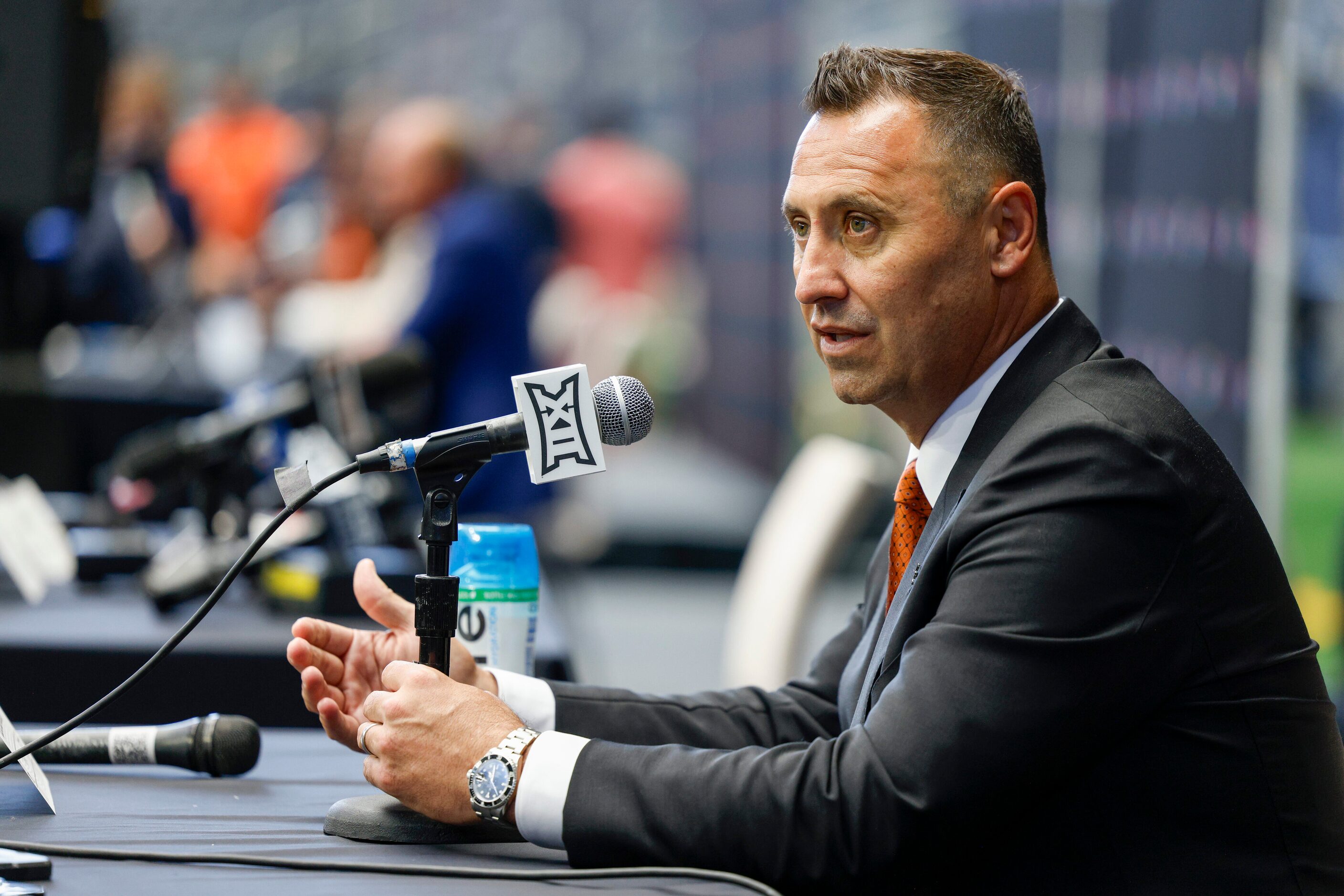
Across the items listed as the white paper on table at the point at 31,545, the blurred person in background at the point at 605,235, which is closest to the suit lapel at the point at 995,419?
the white paper on table at the point at 31,545

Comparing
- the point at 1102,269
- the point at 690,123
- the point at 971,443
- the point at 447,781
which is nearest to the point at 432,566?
the point at 447,781

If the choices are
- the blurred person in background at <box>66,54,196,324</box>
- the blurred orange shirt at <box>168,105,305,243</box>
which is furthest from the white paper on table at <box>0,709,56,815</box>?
the blurred orange shirt at <box>168,105,305,243</box>

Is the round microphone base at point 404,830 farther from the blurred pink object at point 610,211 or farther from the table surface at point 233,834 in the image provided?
the blurred pink object at point 610,211

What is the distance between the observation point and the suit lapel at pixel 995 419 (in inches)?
52.0

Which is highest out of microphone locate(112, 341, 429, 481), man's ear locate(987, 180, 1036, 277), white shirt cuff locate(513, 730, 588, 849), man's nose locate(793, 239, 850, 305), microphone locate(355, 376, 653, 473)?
man's ear locate(987, 180, 1036, 277)

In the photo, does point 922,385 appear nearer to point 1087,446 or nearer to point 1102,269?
point 1087,446

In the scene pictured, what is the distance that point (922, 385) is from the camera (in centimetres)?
146

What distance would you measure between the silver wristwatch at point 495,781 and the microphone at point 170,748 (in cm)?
41

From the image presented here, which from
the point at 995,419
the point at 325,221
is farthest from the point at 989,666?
the point at 325,221

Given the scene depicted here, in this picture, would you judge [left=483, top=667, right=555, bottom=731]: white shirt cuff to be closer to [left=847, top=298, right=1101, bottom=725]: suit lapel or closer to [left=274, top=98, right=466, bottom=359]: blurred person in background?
[left=847, top=298, right=1101, bottom=725]: suit lapel

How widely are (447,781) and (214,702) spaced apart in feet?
3.06

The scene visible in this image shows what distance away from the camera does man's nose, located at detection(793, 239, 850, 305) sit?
56.2 inches

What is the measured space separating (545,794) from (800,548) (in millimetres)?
1489

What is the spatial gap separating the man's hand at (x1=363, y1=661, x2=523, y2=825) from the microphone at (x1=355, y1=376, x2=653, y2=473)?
186 millimetres
